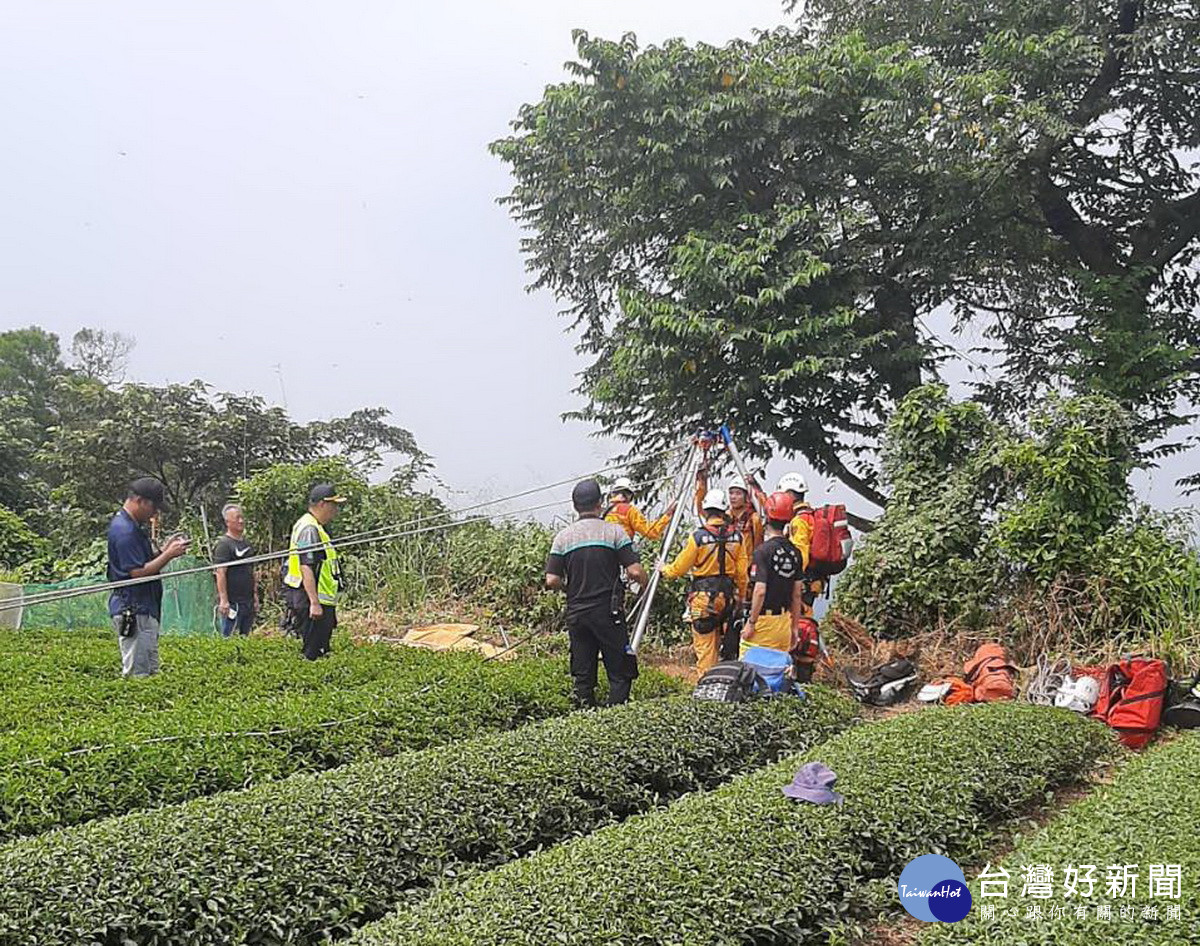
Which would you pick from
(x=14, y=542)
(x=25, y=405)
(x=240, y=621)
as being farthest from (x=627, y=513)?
(x=25, y=405)

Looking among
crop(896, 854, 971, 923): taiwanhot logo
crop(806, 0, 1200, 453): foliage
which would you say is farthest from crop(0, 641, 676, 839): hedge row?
crop(806, 0, 1200, 453): foliage

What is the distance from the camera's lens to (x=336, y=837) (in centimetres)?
436

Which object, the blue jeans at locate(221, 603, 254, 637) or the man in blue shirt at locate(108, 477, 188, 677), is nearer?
the man in blue shirt at locate(108, 477, 188, 677)

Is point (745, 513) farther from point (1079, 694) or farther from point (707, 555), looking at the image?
point (1079, 694)

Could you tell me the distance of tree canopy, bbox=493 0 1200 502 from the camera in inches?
483

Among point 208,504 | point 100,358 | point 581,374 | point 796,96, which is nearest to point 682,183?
point 796,96

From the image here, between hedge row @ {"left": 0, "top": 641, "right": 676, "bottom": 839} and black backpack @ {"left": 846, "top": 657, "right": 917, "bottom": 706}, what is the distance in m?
1.71

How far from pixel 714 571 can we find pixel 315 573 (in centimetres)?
325

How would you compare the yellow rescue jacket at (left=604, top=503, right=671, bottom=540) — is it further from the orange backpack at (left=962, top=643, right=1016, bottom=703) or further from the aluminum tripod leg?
the orange backpack at (left=962, top=643, right=1016, bottom=703)

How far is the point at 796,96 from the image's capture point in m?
12.8

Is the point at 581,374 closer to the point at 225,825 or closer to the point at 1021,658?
the point at 1021,658

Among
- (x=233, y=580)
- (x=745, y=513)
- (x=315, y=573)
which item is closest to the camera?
(x=315, y=573)

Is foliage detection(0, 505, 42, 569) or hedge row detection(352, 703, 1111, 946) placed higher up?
foliage detection(0, 505, 42, 569)

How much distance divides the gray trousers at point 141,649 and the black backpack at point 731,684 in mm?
4201
